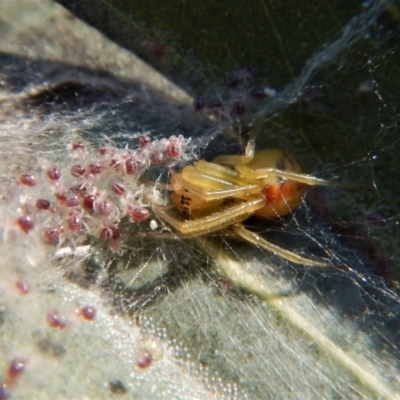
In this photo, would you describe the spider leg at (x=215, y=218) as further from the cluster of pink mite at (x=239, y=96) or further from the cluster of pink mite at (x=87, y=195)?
the cluster of pink mite at (x=239, y=96)

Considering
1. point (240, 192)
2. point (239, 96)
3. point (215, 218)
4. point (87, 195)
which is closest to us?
point (87, 195)

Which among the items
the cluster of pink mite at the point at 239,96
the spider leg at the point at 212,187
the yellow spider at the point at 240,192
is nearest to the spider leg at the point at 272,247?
the yellow spider at the point at 240,192

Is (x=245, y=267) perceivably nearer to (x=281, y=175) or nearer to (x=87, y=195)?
(x=281, y=175)

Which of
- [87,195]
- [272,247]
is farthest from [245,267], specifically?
[87,195]

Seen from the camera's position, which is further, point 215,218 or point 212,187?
point 212,187

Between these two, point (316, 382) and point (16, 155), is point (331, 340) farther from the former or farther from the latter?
point (16, 155)

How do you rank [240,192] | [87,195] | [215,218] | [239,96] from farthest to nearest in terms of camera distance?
[239,96] → [240,192] → [215,218] → [87,195]

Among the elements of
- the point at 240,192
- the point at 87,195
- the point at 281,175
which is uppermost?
the point at 281,175
